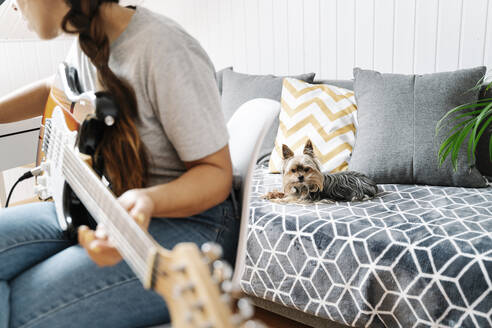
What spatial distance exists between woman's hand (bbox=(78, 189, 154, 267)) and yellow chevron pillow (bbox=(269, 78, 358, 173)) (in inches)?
63.8

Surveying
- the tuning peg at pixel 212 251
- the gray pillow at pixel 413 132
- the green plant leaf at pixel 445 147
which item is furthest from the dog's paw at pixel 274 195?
the tuning peg at pixel 212 251

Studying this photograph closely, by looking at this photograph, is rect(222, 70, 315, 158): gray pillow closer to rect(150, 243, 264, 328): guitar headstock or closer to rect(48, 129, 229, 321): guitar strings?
rect(48, 129, 229, 321): guitar strings

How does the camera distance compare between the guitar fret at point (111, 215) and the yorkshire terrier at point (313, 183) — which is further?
the yorkshire terrier at point (313, 183)

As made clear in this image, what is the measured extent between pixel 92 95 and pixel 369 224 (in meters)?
1.10

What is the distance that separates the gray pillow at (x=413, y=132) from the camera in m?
1.89

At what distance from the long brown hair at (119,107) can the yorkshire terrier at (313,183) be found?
1228 millimetres

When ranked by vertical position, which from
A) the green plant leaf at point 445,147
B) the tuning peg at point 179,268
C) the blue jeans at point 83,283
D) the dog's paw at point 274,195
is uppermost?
the tuning peg at point 179,268

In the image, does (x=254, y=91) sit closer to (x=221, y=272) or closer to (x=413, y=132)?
(x=413, y=132)

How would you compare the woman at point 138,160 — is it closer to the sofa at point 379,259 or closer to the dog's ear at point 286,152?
the sofa at point 379,259

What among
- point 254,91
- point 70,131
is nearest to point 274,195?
point 254,91

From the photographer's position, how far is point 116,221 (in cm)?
58

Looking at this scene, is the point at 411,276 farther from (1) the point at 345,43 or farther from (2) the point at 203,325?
(1) the point at 345,43

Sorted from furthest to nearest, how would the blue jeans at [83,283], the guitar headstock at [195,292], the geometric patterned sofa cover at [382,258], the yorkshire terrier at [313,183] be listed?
1. the yorkshire terrier at [313,183]
2. the geometric patterned sofa cover at [382,258]
3. the blue jeans at [83,283]
4. the guitar headstock at [195,292]

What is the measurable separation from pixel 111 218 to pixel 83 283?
193mm
